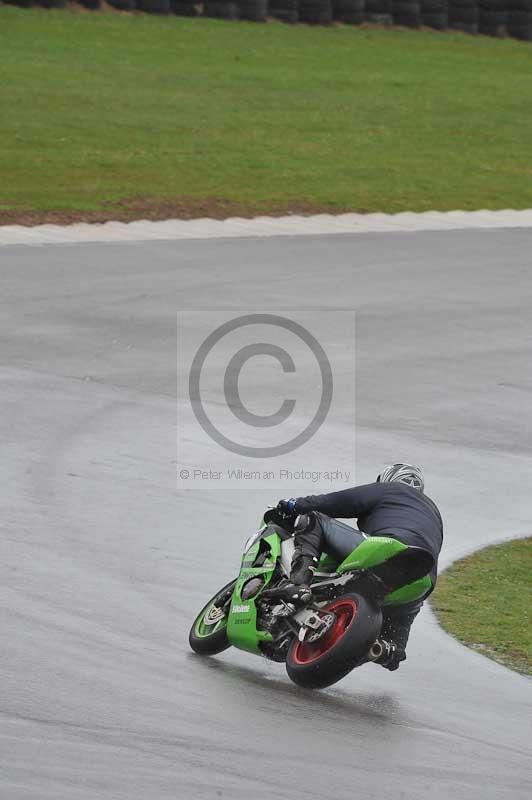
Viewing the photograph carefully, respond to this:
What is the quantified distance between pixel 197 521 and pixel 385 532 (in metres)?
2.98

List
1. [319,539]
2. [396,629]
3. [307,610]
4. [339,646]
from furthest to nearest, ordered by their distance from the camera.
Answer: [319,539]
[396,629]
[307,610]
[339,646]

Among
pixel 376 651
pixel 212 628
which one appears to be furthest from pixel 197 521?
pixel 376 651

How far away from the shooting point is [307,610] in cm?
772

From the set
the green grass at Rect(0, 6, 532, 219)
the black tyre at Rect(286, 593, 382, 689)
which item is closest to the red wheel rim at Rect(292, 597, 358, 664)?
the black tyre at Rect(286, 593, 382, 689)

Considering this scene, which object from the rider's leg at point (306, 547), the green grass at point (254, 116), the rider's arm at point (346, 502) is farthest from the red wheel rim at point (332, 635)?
the green grass at point (254, 116)

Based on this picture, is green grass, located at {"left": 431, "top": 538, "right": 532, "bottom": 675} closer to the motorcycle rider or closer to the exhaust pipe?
the motorcycle rider

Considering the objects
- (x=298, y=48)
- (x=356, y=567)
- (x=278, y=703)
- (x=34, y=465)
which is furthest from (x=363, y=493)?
(x=298, y=48)

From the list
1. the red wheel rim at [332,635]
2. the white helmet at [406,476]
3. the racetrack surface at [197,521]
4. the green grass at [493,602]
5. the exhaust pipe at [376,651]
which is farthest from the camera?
the green grass at [493,602]

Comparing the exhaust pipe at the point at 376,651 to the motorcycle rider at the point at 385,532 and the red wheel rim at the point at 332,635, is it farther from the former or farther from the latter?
the red wheel rim at the point at 332,635

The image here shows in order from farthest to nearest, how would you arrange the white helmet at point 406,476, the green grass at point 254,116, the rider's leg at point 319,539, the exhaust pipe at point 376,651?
the green grass at point 254,116 < the white helmet at point 406,476 < the rider's leg at point 319,539 < the exhaust pipe at point 376,651

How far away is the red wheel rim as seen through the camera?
755 cm

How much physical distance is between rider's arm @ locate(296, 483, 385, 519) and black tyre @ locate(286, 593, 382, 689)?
64cm

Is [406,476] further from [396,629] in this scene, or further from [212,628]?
[212,628]

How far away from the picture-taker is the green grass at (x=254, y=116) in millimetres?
24703
